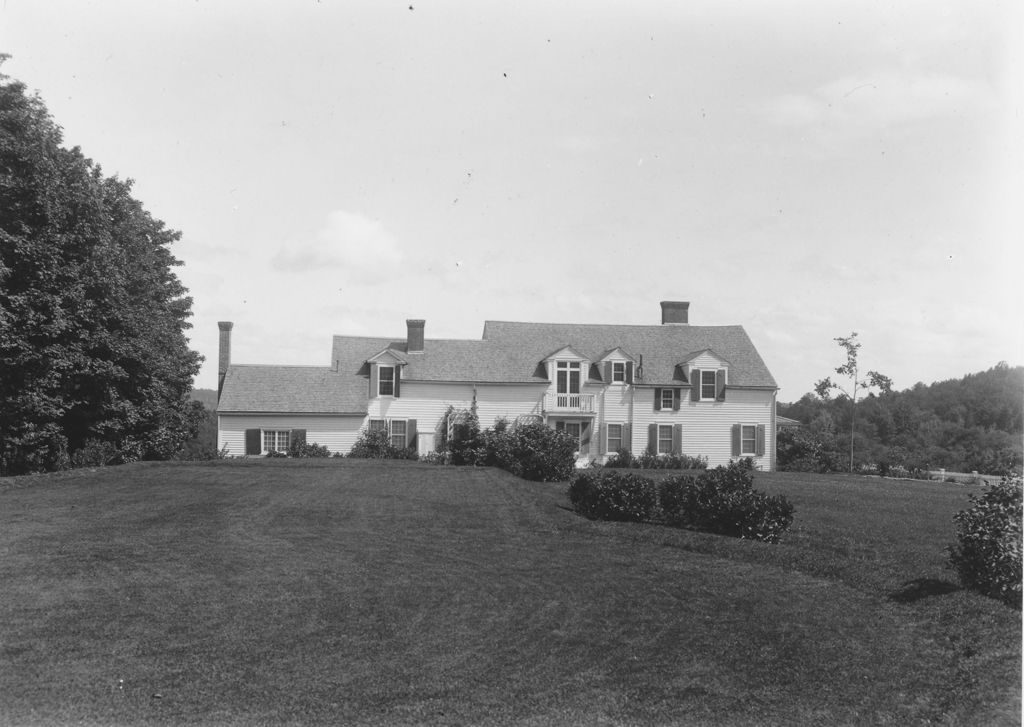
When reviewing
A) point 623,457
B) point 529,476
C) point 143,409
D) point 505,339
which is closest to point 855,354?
point 623,457

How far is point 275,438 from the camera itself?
35625mm

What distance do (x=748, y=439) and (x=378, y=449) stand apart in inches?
691

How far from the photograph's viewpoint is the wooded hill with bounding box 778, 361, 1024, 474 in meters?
39.4

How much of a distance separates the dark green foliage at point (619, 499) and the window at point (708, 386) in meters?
21.7

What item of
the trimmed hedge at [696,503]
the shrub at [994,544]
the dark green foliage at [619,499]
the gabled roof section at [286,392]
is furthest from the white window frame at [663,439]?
the shrub at [994,544]

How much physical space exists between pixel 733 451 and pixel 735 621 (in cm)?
2985

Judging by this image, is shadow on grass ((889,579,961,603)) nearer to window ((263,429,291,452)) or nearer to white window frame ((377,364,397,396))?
white window frame ((377,364,397,396))

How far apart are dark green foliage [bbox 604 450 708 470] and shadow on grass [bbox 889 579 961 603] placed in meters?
24.3

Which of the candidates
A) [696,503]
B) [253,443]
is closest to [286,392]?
[253,443]

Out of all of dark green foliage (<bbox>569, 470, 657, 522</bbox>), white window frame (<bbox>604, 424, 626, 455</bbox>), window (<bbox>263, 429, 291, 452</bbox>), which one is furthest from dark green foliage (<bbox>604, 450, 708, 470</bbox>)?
dark green foliage (<bbox>569, 470, 657, 522</bbox>)

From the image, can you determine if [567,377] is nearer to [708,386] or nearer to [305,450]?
[708,386]

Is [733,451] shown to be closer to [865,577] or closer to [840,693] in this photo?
[865,577]

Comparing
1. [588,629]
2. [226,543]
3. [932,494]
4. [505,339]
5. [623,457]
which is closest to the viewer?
[588,629]

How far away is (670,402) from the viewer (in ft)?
125
